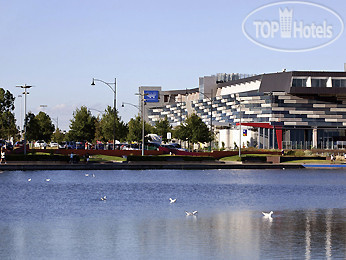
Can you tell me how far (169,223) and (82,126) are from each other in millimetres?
105547

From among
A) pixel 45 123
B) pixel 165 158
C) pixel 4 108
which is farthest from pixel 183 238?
pixel 45 123

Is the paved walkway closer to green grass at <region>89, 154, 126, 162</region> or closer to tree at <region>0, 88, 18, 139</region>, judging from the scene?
green grass at <region>89, 154, 126, 162</region>

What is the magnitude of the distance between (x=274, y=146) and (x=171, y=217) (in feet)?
372

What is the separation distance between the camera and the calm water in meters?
19.2

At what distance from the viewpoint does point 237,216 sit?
28.1 meters

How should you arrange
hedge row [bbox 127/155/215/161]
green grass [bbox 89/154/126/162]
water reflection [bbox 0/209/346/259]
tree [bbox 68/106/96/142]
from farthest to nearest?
tree [bbox 68/106/96/142] < green grass [bbox 89/154/126/162] < hedge row [bbox 127/155/215/161] < water reflection [bbox 0/209/346/259]

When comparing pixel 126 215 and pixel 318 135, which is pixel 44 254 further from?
pixel 318 135

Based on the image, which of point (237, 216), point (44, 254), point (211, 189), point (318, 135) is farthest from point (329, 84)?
point (44, 254)

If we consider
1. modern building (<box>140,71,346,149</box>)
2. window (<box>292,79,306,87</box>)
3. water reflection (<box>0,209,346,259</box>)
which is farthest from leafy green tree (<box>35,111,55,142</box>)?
water reflection (<box>0,209,346,259</box>)

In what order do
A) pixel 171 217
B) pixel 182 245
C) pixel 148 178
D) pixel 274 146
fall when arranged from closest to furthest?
pixel 182 245 → pixel 171 217 → pixel 148 178 → pixel 274 146

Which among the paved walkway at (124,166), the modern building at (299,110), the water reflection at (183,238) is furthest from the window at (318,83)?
the water reflection at (183,238)

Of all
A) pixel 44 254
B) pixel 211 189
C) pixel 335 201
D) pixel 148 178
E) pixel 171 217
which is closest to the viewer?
pixel 44 254

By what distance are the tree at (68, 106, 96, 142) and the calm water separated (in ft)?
280

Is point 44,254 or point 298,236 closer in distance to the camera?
point 44,254
